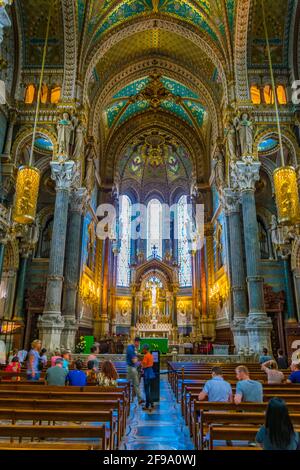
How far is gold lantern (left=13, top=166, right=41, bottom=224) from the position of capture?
11930mm

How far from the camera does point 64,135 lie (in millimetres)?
16922

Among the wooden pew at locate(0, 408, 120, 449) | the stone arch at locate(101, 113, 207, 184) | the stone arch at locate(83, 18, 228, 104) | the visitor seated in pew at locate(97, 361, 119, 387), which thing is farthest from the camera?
the stone arch at locate(101, 113, 207, 184)

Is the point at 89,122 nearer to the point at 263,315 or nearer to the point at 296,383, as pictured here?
the point at 263,315

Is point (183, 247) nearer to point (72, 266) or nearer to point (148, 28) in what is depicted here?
point (72, 266)

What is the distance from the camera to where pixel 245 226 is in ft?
52.9

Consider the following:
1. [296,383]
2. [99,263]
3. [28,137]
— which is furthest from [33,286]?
[296,383]

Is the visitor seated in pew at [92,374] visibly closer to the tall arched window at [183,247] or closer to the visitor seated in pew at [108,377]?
the visitor seated in pew at [108,377]

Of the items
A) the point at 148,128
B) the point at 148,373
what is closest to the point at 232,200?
the point at 148,373

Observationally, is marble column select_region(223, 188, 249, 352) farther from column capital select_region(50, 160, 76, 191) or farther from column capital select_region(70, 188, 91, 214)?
column capital select_region(50, 160, 76, 191)

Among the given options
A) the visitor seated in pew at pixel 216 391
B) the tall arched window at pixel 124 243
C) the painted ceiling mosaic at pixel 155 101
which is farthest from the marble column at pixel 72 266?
the tall arched window at pixel 124 243

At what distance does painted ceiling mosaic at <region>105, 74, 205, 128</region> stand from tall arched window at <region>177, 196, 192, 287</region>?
29.3ft

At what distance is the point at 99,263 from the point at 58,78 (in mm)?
12989

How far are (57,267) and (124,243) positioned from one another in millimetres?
18321

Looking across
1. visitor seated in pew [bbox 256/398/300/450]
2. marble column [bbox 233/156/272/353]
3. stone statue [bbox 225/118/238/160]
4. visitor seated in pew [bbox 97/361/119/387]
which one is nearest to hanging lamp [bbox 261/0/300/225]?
marble column [bbox 233/156/272/353]
